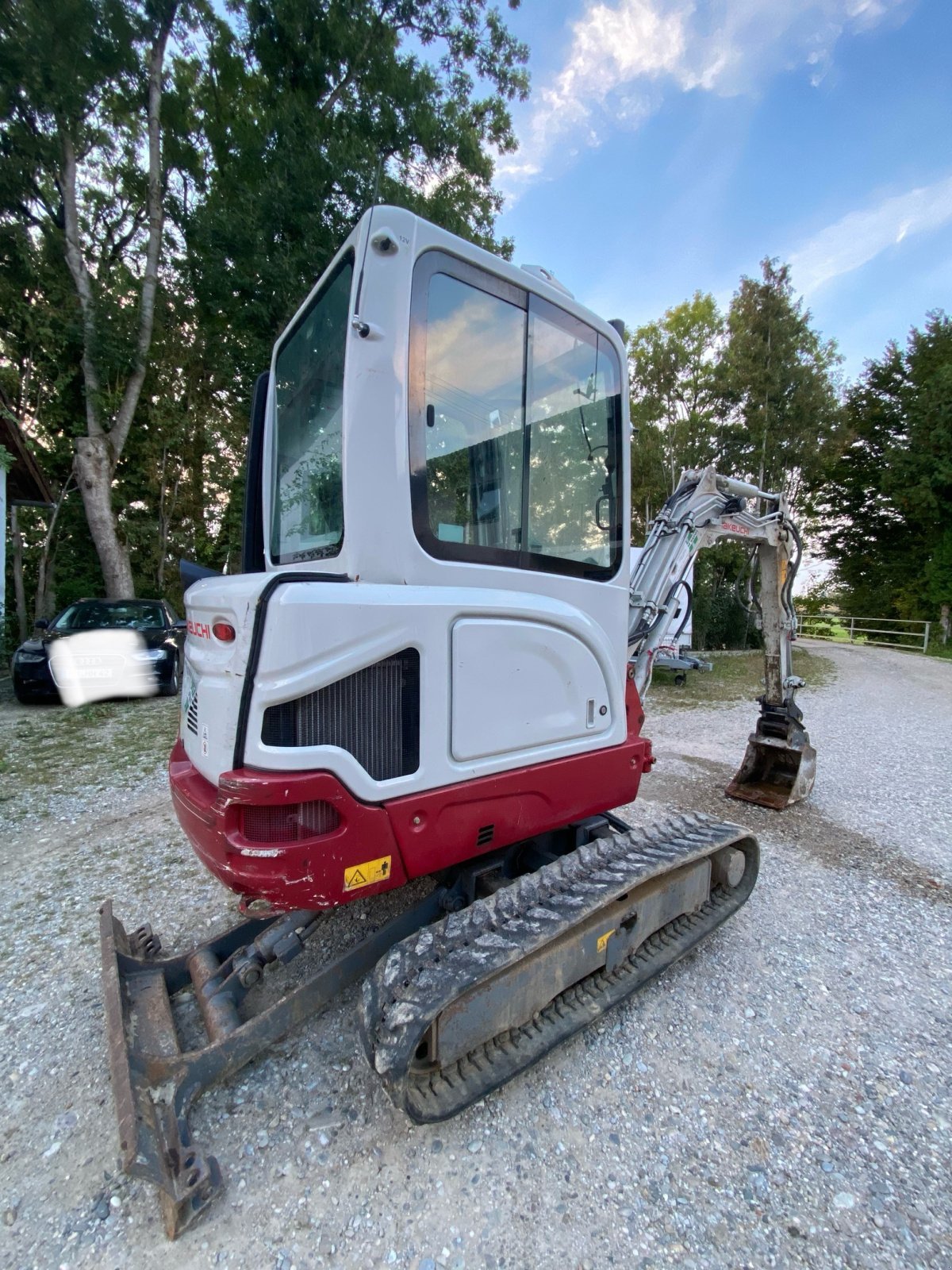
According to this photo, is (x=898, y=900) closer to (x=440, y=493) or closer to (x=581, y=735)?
(x=581, y=735)

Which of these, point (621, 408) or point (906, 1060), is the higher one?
point (621, 408)

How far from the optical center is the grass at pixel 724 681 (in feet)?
29.4

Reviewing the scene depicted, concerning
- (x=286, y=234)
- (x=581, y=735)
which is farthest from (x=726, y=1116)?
(x=286, y=234)

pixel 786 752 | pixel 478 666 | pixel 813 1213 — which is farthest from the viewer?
pixel 786 752

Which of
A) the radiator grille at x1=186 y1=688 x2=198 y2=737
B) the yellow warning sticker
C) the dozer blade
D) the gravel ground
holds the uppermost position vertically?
the radiator grille at x1=186 y1=688 x2=198 y2=737

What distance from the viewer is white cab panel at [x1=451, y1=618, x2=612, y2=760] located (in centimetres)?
186

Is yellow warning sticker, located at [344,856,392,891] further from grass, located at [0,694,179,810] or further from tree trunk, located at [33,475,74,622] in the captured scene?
tree trunk, located at [33,475,74,622]

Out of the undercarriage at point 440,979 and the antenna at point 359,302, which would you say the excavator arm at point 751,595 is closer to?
the undercarriage at point 440,979

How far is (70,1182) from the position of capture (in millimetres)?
1591

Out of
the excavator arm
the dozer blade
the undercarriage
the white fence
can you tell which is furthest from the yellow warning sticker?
the white fence

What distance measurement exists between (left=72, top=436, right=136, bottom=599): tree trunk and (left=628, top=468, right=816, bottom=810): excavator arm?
10614 millimetres

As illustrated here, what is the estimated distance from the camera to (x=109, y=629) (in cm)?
794

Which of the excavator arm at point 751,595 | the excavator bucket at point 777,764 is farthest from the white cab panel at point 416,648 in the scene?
the excavator bucket at point 777,764

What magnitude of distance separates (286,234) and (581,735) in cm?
1202
